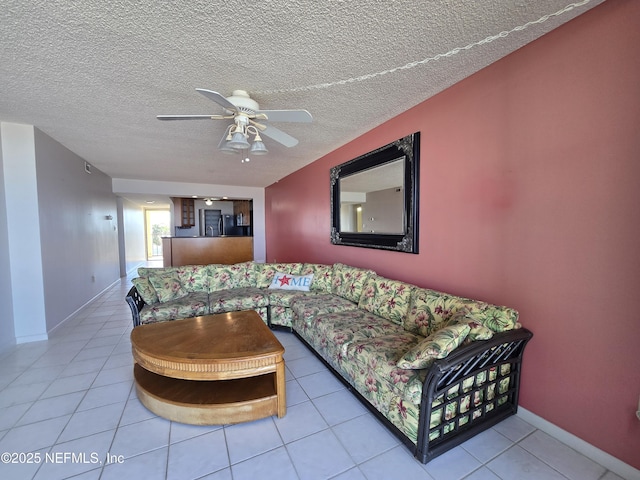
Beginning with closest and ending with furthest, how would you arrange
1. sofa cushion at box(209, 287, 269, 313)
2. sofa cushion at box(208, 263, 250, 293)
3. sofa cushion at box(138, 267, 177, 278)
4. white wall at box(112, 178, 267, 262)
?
1. sofa cushion at box(209, 287, 269, 313)
2. sofa cushion at box(138, 267, 177, 278)
3. sofa cushion at box(208, 263, 250, 293)
4. white wall at box(112, 178, 267, 262)

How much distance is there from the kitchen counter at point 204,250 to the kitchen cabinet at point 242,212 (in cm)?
209

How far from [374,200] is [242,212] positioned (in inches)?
261

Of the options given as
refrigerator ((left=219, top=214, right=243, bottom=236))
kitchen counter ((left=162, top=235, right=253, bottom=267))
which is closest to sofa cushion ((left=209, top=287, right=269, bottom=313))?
kitchen counter ((left=162, top=235, right=253, bottom=267))

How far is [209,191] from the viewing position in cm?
667

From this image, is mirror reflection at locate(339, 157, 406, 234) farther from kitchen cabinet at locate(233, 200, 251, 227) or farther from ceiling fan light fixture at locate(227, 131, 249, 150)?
kitchen cabinet at locate(233, 200, 251, 227)

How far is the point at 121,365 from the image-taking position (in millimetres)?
2408

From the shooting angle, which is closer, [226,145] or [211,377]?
[211,377]

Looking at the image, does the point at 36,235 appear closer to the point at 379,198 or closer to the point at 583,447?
the point at 379,198

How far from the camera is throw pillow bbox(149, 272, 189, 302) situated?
121 inches

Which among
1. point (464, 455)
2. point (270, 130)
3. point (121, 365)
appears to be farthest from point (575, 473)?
point (121, 365)

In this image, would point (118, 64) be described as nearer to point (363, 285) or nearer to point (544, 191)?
point (363, 285)

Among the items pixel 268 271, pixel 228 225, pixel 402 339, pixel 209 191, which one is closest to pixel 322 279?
pixel 268 271

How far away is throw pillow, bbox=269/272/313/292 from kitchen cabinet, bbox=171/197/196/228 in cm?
592

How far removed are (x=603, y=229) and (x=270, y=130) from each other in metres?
2.23
